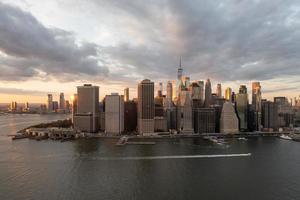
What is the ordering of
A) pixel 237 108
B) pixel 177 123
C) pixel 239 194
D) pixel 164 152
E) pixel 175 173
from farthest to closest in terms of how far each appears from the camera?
1. pixel 237 108
2. pixel 177 123
3. pixel 164 152
4. pixel 175 173
5. pixel 239 194

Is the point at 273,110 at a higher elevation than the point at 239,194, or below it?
higher

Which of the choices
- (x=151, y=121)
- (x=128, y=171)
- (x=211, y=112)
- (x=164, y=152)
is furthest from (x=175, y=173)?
(x=211, y=112)

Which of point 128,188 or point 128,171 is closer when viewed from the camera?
point 128,188

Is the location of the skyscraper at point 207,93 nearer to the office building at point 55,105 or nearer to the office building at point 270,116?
the office building at point 270,116

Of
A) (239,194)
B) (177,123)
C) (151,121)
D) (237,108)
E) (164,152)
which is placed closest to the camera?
(239,194)

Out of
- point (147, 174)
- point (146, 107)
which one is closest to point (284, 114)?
point (146, 107)

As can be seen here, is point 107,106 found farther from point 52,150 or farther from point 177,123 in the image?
point 52,150

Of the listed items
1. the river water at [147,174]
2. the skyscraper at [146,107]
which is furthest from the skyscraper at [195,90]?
the river water at [147,174]
